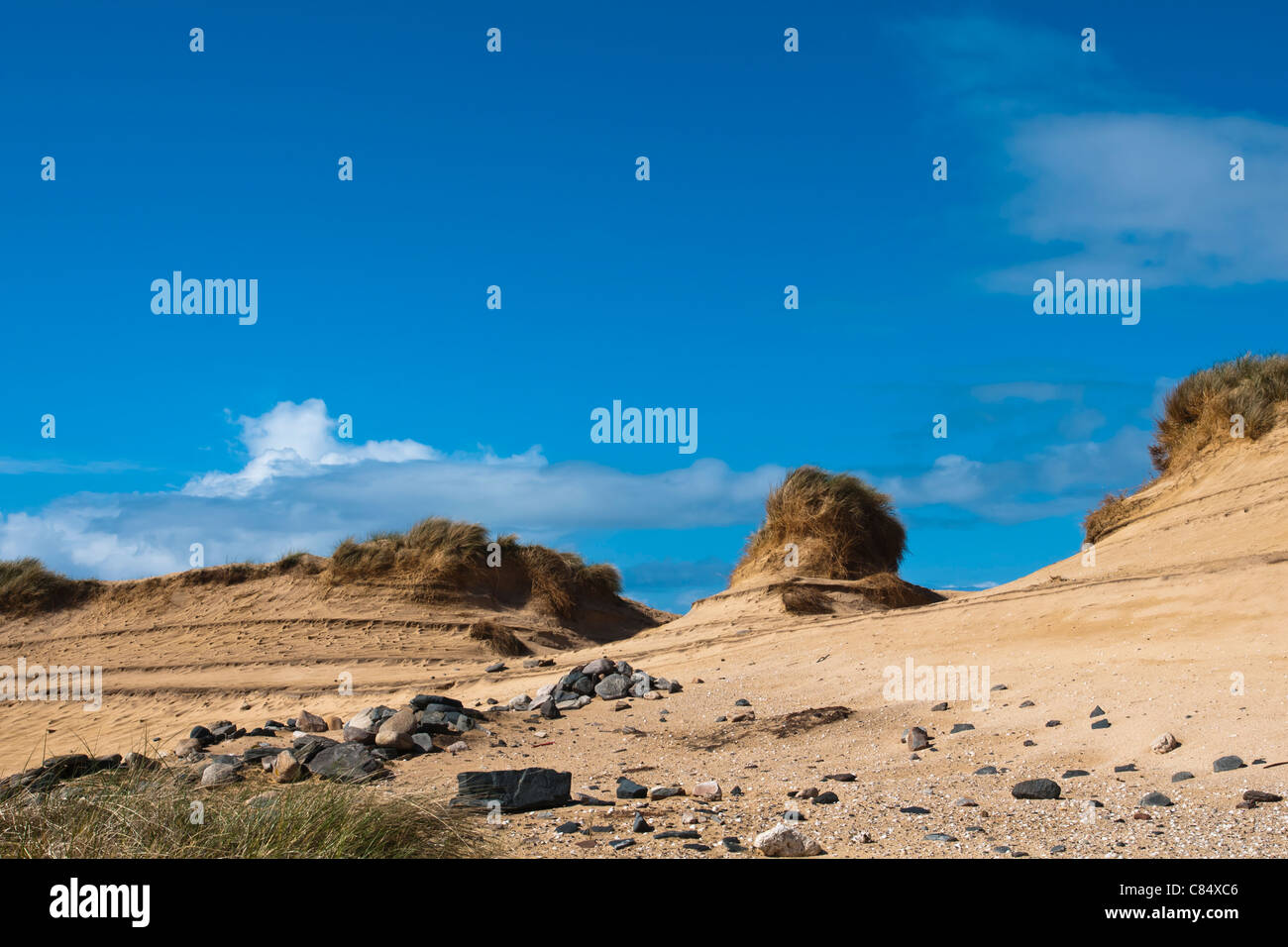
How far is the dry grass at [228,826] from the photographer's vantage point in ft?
17.3

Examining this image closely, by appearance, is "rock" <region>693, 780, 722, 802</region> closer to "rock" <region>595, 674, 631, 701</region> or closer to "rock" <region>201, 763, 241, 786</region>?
"rock" <region>201, 763, 241, 786</region>

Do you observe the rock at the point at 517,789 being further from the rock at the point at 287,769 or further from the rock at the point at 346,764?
the rock at the point at 287,769

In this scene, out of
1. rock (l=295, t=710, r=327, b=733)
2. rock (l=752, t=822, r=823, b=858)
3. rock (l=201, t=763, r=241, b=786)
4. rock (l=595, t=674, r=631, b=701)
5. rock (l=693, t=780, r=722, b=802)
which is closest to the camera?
rock (l=752, t=822, r=823, b=858)

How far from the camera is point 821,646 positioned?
1491 cm

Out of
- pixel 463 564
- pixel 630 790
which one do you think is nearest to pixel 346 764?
pixel 630 790

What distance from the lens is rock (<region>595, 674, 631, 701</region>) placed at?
1334 cm

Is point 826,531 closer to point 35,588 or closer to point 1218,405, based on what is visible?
point 1218,405

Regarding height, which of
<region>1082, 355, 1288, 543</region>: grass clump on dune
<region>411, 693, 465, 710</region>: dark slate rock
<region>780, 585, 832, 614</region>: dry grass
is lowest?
<region>411, 693, 465, 710</region>: dark slate rock

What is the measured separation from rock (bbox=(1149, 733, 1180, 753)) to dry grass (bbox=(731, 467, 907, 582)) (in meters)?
13.3

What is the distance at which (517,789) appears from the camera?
736cm

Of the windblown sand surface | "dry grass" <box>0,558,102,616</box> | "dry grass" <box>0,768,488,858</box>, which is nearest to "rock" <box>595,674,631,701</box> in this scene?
the windblown sand surface

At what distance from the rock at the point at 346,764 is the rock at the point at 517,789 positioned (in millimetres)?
1255

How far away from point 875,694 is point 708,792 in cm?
469
